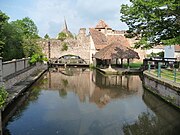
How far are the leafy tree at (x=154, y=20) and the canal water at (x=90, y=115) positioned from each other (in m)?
3.70

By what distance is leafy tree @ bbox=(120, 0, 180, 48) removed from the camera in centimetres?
1211

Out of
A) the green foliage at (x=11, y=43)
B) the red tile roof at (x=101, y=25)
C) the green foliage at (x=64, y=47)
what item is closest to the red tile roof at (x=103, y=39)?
the red tile roof at (x=101, y=25)

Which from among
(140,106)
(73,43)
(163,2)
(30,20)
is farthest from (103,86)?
(30,20)

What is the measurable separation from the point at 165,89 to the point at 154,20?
4201mm

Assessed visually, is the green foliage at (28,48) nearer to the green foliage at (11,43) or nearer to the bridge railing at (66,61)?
the green foliage at (11,43)

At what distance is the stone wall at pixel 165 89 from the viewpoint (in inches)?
400

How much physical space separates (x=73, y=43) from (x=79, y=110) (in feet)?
92.1

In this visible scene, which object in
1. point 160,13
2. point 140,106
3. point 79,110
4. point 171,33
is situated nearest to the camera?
point 79,110


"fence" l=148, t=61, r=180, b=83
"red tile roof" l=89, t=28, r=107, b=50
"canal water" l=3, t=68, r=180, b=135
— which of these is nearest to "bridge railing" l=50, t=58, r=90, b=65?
"red tile roof" l=89, t=28, r=107, b=50

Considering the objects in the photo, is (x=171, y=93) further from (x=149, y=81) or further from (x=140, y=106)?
(x=149, y=81)

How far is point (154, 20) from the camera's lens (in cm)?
1317

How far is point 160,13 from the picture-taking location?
499 inches

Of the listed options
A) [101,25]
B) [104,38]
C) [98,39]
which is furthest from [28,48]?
[101,25]

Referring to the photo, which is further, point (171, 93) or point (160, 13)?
point (160, 13)
